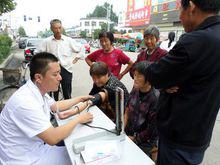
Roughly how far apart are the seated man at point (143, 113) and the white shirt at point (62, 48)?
7.78 feet

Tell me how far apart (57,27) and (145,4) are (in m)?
33.1

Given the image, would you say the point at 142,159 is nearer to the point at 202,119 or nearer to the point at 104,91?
the point at 202,119

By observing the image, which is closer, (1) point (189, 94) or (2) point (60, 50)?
(1) point (189, 94)

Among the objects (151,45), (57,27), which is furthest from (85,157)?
(57,27)

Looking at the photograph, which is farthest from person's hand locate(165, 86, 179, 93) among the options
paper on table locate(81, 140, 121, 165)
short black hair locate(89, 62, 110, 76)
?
short black hair locate(89, 62, 110, 76)

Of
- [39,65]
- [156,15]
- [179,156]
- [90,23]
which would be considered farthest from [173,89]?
[90,23]

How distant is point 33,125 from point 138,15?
37.7 metres

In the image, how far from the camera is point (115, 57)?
365 cm

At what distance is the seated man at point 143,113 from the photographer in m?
2.22

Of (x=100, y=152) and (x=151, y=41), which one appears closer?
(x=100, y=152)

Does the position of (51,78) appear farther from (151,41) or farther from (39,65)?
(151,41)

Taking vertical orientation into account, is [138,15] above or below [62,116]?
above

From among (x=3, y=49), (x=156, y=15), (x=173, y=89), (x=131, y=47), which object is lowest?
(x=131, y=47)

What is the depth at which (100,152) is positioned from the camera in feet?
5.19
